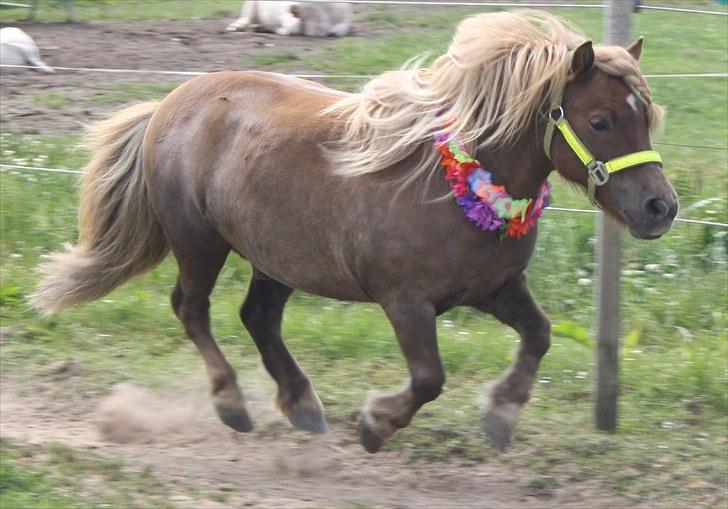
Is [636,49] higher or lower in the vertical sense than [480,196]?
higher

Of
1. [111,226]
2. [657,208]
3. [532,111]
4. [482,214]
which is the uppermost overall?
[532,111]

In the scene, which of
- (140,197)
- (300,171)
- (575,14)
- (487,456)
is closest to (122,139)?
(140,197)

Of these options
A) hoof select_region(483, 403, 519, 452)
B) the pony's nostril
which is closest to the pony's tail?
hoof select_region(483, 403, 519, 452)

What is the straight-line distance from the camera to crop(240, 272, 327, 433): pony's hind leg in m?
4.97

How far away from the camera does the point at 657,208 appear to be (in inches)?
151

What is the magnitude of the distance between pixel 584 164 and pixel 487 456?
145 cm

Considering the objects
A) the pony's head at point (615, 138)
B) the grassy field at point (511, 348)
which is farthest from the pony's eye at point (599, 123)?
the grassy field at point (511, 348)

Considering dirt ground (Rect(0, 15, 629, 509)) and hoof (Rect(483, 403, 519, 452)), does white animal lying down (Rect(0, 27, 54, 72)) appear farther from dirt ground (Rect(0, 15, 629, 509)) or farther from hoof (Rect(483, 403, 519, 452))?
hoof (Rect(483, 403, 519, 452))

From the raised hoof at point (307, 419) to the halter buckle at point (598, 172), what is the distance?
67.0 inches

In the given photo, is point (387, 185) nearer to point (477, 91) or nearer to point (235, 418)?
point (477, 91)

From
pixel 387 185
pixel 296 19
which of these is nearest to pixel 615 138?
pixel 387 185

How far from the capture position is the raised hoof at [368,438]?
14.5 feet

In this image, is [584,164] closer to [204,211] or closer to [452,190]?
[452,190]

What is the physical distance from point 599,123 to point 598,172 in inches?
6.4
